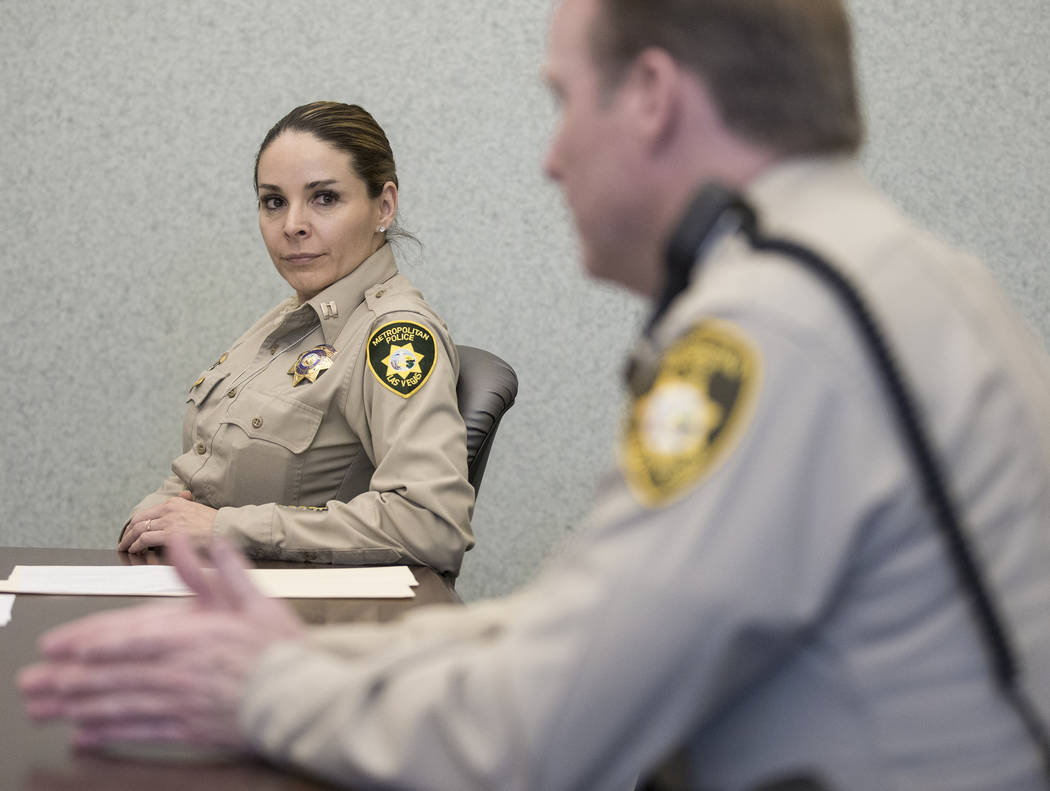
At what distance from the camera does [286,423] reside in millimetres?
1628

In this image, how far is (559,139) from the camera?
0.69m

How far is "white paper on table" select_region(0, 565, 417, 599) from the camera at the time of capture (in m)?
1.12

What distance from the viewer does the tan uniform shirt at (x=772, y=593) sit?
1.57 feet

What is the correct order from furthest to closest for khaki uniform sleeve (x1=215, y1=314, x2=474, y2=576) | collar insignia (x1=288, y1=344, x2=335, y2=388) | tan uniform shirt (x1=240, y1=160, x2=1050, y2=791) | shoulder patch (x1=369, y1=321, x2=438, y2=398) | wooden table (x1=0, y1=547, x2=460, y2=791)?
collar insignia (x1=288, y1=344, x2=335, y2=388) < shoulder patch (x1=369, y1=321, x2=438, y2=398) < khaki uniform sleeve (x1=215, y1=314, x2=474, y2=576) < wooden table (x1=0, y1=547, x2=460, y2=791) < tan uniform shirt (x1=240, y1=160, x2=1050, y2=791)

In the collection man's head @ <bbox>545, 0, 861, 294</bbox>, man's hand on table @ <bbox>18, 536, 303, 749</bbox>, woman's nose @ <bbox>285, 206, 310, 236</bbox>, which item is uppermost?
woman's nose @ <bbox>285, 206, 310, 236</bbox>

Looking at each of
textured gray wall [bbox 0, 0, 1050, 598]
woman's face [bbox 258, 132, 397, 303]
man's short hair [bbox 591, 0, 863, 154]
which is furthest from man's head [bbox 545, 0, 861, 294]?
textured gray wall [bbox 0, 0, 1050, 598]

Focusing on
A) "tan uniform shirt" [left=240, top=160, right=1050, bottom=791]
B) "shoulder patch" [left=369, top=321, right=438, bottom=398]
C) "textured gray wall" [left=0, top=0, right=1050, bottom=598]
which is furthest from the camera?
"textured gray wall" [left=0, top=0, right=1050, bottom=598]

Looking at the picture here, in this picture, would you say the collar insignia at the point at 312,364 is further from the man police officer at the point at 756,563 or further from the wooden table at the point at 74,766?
A: the man police officer at the point at 756,563

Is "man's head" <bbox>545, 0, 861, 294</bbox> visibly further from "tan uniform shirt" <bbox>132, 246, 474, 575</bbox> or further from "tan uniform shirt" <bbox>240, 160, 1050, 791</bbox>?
"tan uniform shirt" <bbox>132, 246, 474, 575</bbox>

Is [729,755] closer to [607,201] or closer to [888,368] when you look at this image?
[888,368]

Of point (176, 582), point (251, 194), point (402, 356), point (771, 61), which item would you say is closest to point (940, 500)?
point (771, 61)

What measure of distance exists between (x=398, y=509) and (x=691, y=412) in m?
0.99

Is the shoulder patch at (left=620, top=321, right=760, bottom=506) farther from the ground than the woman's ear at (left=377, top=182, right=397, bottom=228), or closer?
closer

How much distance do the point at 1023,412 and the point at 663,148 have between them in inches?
9.8
